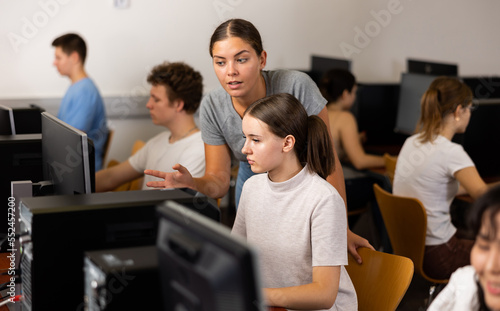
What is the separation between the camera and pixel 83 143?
153 centimetres

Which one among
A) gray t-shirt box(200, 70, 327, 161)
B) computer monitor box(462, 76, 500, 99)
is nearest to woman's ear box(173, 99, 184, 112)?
gray t-shirt box(200, 70, 327, 161)

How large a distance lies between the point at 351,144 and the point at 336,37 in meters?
1.83

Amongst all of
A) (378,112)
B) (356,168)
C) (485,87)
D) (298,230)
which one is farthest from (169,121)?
(485,87)

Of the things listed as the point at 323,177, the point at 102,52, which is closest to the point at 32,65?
the point at 102,52

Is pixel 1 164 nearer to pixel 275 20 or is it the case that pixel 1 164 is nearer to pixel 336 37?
pixel 275 20

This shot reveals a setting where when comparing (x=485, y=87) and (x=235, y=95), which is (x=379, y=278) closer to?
(x=235, y=95)

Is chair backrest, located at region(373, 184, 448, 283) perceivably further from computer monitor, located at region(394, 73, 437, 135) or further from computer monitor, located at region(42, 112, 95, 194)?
computer monitor, located at region(394, 73, 437, 135)

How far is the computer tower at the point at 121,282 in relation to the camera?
1.10 metres

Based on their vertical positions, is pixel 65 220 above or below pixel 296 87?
below

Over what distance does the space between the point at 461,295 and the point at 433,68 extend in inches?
140

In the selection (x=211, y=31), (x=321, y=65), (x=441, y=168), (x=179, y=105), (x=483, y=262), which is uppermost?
(x=211, y=31)

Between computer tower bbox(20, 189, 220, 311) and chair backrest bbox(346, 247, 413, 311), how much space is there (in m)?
0.72

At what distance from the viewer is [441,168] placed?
2.70m

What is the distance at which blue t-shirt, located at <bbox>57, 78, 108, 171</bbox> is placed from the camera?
12.9ft
